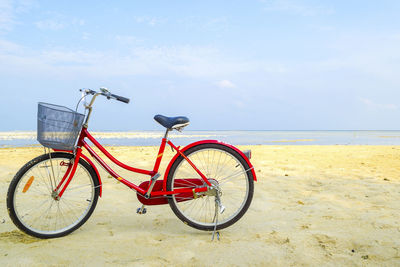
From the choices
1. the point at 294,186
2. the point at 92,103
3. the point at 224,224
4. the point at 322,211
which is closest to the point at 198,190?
the point at 224,224

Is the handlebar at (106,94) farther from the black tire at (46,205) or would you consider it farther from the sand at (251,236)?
the sand at (251,236)

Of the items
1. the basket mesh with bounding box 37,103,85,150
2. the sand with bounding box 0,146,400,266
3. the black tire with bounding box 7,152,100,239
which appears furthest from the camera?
the black tire with bounding box 7,152,100,239

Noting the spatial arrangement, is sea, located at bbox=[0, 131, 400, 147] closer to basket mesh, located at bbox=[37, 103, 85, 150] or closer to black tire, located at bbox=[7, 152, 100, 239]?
black tire, located at bbox=[7, 152, 100, 239]

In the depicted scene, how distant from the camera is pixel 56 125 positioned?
2736mm

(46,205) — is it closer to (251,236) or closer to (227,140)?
(251,236)

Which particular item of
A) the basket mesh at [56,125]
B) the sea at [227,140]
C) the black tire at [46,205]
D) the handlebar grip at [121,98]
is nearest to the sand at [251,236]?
the black tire at [46,205]

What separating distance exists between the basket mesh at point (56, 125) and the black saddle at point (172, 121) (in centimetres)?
76

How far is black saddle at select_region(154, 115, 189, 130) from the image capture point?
10.1 ft

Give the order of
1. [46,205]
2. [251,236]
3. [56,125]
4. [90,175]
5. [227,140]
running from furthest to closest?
[227,140] < [46,205] < [90,175] < [251,236] < [56,125]

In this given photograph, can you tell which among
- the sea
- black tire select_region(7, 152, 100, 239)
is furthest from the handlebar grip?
the sea

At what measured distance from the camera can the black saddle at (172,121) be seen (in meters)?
3.07

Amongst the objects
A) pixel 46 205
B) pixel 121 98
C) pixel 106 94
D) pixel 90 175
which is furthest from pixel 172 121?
pixel 46 205

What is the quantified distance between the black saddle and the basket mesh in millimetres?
760

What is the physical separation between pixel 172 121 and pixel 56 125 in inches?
42.8
